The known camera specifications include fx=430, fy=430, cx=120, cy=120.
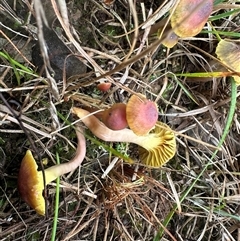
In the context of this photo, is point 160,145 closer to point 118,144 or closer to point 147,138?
point 147,138

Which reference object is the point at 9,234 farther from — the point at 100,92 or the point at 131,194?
the point at 100,92

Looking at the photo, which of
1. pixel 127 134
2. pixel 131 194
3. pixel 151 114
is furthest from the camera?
→ pixel 131 194

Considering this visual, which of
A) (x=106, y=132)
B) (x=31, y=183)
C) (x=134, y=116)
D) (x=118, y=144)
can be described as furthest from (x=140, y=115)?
(x=31, y=183)

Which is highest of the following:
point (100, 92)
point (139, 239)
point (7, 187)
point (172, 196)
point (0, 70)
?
point (0, 70)

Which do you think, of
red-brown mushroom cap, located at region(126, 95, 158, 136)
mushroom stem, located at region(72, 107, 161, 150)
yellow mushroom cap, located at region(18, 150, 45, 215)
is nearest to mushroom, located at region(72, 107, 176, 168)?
mushroom stem, located at region(72, 107, 161, 150)

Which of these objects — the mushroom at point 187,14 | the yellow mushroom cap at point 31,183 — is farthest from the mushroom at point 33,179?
the mushroom at point 187,14

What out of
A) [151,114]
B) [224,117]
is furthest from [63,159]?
[224,117]

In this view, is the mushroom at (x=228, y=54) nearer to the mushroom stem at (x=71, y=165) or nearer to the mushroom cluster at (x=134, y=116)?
the mushroom cluster at (x=134, y=116)
